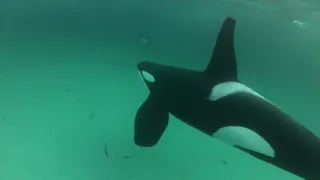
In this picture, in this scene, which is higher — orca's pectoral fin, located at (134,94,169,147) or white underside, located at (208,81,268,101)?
white underside, located at (208,81,268,101)

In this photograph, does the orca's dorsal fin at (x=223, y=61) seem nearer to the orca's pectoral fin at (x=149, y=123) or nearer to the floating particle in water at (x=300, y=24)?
the orca's pectoral fin at (x=149, y=123)

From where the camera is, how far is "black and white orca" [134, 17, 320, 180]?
3225 millimetres

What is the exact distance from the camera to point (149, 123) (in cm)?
432

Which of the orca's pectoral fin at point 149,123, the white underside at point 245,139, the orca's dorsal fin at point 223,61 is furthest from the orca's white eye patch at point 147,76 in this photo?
the white underside at point 245,139

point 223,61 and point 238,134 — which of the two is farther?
point 223,61

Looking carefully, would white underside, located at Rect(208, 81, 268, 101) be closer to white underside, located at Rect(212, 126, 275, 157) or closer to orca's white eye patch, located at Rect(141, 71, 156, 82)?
white underside, located at Rect(212, 126, 275, 157)

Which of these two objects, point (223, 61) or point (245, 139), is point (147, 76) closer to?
point (223, 61)

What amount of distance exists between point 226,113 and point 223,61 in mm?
718

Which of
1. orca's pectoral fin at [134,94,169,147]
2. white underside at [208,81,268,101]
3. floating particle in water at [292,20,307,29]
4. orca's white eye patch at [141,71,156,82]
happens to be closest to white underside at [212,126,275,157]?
white underside at [208,81,268,101]

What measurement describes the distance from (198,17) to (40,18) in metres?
12.9

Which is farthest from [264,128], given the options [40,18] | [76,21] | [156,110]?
[76,21]

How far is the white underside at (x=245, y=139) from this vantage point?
337 centimetres

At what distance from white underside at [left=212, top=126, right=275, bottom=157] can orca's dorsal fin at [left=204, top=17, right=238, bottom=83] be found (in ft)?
1.96

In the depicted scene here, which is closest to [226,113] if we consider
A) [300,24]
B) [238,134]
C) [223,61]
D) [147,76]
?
[238,134]
